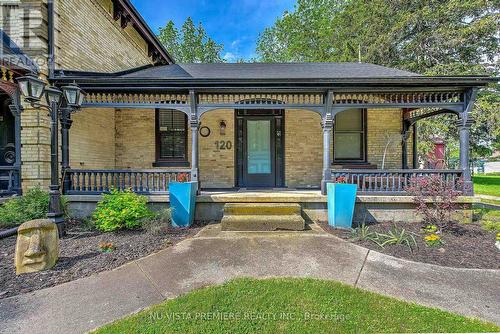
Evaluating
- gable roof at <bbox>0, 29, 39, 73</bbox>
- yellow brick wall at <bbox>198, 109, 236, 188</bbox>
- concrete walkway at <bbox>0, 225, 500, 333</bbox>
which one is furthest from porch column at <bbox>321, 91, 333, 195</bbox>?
gable roof at <bbox>0, 29, 39, 73</bbox>

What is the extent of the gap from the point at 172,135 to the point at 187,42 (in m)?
21.9

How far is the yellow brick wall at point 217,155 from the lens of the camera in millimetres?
7930

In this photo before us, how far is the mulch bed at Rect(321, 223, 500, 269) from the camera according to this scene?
12.6 ft

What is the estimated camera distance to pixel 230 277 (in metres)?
3.31

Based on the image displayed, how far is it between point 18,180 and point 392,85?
879 centimetres

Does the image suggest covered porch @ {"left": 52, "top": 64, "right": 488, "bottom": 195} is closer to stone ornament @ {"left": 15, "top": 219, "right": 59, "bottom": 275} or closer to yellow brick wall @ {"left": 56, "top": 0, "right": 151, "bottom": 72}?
yellow brick wall @ {"left": 56, "top": 0, "right": 151, "bottom": 72}

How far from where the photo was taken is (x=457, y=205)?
5.77m

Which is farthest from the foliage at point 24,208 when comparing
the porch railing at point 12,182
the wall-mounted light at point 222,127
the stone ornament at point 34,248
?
the wall-mounted light at point 222,127

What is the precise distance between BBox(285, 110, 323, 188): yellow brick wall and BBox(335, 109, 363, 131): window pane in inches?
25.2

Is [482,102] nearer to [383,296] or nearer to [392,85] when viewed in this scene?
[392,85]

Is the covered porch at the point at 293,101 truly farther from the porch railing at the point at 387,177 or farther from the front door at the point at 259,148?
the front door at the point at 259,148

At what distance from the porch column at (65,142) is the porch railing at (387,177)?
6183mm

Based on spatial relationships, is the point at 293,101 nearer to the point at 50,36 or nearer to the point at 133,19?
the point at 50,36

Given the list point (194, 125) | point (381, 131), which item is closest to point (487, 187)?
point (381, 131)
